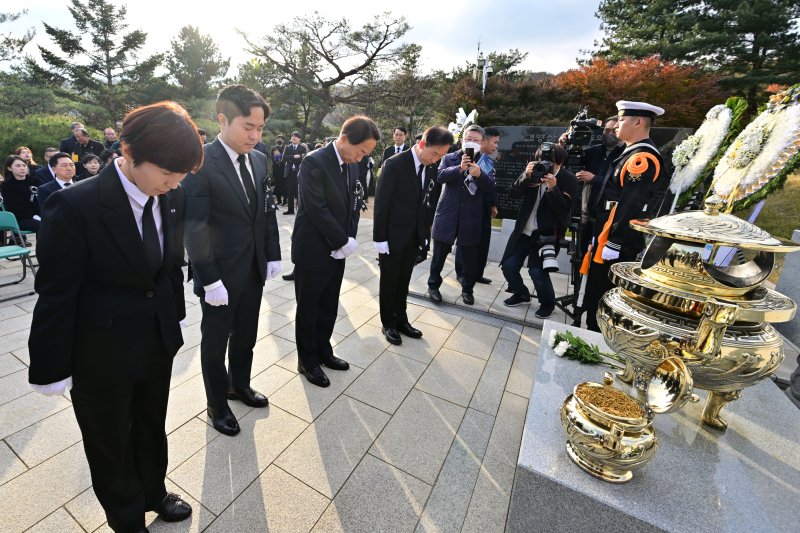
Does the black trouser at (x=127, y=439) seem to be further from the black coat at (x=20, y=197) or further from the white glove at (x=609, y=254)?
the black coat at (x=20, y=197)

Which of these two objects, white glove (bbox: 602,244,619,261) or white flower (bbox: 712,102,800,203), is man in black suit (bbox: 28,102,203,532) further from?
white glove (bbox: 602,244,619,261)

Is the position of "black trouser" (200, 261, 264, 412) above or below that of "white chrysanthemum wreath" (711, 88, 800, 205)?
below

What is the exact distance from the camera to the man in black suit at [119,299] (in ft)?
3.99

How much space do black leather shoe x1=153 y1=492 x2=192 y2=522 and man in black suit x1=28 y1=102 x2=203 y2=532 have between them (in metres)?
0.13

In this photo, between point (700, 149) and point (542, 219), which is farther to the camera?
point (542, 219)

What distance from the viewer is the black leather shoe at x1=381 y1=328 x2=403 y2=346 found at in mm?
3686

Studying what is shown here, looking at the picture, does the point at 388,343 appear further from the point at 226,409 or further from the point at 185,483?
the point at 185,483

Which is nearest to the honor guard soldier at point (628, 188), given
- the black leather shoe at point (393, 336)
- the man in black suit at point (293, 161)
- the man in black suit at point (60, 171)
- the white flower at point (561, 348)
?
the white flower at point (561, 348)

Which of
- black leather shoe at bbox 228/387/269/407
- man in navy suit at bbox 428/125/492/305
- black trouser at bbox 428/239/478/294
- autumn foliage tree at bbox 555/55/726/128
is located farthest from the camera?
autumn foliage tree at bbox 555/55/726/128

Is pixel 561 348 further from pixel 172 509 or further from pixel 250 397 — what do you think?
pixel 172 509

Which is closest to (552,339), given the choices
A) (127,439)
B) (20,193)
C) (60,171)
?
(127,439)

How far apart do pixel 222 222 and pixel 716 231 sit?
2464 mm

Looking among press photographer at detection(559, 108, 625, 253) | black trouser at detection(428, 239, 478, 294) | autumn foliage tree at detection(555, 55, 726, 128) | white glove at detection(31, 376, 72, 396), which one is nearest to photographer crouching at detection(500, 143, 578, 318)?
press photographer at detection(559, 108, 625, 253)

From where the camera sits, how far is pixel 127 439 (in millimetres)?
1561
